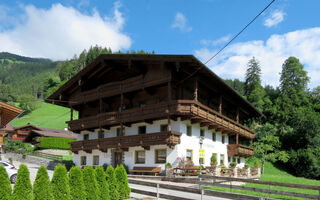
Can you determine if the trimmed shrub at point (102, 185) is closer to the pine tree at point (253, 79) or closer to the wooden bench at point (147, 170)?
the wooden bench at point (147, 170)

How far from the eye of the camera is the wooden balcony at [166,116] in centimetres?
2377

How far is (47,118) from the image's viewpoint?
9244cm

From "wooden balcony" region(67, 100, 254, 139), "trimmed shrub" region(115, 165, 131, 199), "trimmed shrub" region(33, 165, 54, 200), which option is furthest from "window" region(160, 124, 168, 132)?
"trimmed shrub" region(33, 165, 54, 200)

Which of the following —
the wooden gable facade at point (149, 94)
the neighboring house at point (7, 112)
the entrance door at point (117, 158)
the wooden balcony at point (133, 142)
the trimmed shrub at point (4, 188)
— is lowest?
the entrance door at point (117, 158)

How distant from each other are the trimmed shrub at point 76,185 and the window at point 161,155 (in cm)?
1381

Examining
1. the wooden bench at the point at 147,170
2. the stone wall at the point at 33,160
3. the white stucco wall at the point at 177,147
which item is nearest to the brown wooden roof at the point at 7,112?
the wooden bench at the point at 147,170

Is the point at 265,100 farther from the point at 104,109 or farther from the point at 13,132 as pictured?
the point at 13,132

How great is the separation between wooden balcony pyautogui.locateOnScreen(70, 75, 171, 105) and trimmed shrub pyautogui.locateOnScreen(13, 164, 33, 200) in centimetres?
1592

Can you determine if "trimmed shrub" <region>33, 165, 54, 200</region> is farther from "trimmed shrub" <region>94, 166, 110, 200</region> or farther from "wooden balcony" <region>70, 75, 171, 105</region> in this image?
"wooden balcony" <region>70, 75, 171, 105</region>

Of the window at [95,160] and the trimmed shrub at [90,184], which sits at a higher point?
the trimmed shrub at [90,184]

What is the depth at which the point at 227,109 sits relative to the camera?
3619 cm

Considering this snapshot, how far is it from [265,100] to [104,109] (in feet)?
154

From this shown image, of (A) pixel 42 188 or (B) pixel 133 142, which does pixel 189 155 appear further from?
(A) pixel 42 188

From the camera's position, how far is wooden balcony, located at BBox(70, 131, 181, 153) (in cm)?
2378
